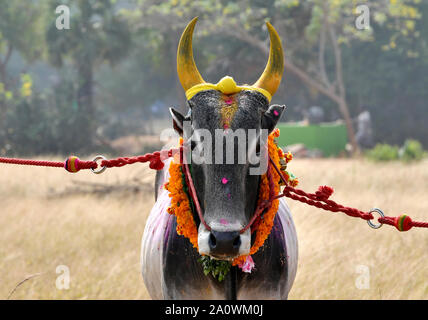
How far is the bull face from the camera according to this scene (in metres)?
2.96

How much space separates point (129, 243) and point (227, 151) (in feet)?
18.4

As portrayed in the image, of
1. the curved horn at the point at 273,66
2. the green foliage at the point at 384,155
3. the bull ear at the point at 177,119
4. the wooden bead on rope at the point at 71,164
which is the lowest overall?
the wooden bead on rope at the point at 71,164

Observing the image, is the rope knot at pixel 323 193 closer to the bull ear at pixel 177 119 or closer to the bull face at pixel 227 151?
the bull face at pixel 227 151

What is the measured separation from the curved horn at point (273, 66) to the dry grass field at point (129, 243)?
130 inches

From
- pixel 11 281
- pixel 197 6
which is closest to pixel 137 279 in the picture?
pixel 11 281

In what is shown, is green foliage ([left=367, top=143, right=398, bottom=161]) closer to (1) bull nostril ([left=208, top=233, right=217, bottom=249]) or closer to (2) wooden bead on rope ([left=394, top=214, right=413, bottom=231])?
(2) wooden bead on rope ([left=394, top=214, right=413, bottom=231])

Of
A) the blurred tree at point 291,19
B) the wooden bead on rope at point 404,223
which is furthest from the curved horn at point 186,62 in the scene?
the blurred tree at point 291,19

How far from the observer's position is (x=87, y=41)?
90.9 ft

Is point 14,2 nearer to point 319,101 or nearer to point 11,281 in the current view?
point 319,101

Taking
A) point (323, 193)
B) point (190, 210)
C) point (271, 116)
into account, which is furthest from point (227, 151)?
point (323, 193)

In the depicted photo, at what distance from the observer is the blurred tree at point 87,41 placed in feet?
89.1

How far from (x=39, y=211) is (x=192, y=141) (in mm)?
7653

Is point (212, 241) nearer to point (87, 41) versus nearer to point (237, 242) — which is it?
point (237, 242)

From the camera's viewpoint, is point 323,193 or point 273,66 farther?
point 323,193
